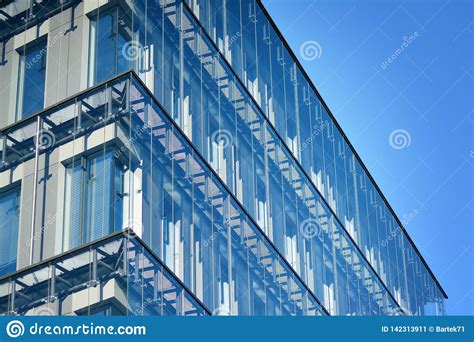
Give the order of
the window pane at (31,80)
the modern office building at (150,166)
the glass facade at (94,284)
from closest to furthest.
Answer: the glass facade at (94,284), the modern office building at (150,166), the window pane at (31,80)

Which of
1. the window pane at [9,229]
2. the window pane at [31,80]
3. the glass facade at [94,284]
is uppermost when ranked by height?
the window pane at [31,80]

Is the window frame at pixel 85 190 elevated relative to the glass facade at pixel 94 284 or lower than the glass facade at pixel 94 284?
elevated

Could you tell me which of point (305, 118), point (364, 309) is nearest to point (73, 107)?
point (305, 118)

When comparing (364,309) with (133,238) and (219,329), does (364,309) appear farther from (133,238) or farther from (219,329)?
(219,329)

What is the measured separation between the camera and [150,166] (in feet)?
86.6

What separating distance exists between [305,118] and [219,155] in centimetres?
894

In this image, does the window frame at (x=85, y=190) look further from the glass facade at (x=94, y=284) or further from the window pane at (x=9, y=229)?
the window pane at (x=9, y=229)

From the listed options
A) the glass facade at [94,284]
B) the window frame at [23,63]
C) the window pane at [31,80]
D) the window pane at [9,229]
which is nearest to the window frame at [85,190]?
the glass facade at [94,284]

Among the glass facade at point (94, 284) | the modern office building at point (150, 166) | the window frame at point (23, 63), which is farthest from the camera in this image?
the window frame at point (23, 63)

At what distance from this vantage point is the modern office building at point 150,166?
25.1 m

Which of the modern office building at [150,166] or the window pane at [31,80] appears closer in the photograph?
the modern office building at [150,166]

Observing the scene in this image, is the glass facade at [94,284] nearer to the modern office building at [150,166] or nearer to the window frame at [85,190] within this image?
the modern office building at [150,166]

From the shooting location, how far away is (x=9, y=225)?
2670cm

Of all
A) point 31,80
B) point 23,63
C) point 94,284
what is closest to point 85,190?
point 94,284
